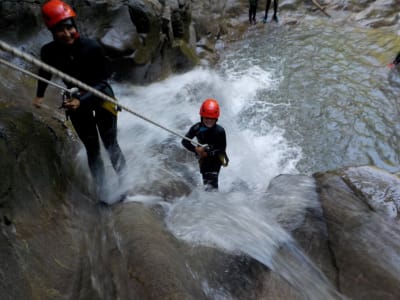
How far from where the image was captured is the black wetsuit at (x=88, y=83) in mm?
3092

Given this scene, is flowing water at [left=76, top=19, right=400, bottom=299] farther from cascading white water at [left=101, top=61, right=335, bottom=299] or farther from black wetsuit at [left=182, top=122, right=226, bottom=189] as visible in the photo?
black wetsuit at [left=182, top=122, right=226, bottom=189]

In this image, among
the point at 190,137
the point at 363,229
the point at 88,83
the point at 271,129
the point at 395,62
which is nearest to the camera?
the point at 88,83

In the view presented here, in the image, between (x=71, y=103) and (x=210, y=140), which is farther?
(x=210, y=140)

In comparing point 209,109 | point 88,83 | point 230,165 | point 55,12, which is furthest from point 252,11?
point 55,12

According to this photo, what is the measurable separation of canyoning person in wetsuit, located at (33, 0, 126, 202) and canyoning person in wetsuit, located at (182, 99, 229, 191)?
1135mm

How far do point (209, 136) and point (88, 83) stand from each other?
70.9 inches

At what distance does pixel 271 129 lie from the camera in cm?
813

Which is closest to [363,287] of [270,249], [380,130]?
[270,249]

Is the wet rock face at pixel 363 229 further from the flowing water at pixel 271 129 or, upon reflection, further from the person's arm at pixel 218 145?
the person's arm at pixel 218 145

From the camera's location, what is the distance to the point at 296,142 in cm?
766

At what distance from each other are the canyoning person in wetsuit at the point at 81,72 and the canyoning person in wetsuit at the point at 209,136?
1135 mm

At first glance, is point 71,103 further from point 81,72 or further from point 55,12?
point 55,12

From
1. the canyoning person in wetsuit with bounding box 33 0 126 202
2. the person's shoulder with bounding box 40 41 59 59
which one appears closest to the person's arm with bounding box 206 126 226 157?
the canyoning person in wetsuit with bounding box 33 0 126 202

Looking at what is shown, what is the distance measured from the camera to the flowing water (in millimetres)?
3951
